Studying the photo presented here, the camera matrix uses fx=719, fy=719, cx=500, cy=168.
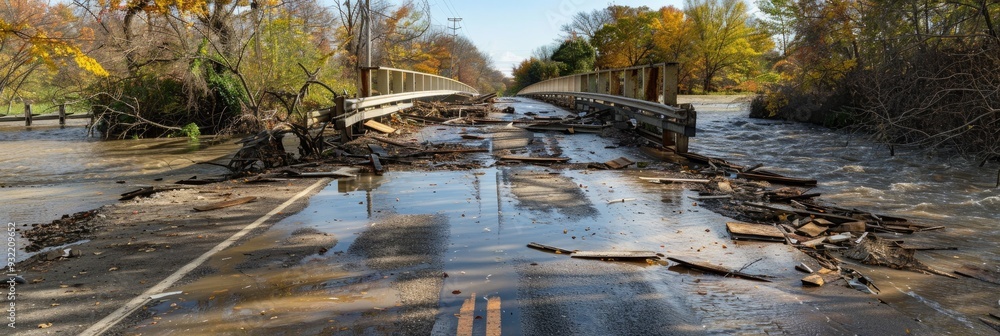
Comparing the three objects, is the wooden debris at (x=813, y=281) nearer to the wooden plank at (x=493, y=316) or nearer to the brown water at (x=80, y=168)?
the wooden plank at (x=493, y=316)

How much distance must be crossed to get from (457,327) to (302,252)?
8.39 feet

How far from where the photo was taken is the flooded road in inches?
186

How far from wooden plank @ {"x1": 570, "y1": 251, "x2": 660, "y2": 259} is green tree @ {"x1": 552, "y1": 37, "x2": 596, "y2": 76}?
241 feet

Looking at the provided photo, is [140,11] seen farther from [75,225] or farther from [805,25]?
[805,25]

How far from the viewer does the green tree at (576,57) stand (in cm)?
7988

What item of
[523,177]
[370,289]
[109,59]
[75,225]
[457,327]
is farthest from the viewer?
[109,59]

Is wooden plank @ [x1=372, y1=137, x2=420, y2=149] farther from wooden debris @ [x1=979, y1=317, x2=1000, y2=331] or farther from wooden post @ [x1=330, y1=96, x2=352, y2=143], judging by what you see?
wooden debris @ [x1=979, y1=317, x2=1000, y2=331]

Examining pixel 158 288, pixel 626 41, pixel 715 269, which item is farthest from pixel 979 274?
pixel 626 41

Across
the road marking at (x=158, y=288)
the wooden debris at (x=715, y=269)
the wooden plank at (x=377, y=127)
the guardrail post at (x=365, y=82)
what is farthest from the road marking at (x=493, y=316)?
the guardrail post at (x=365, y=82)

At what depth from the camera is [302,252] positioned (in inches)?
261

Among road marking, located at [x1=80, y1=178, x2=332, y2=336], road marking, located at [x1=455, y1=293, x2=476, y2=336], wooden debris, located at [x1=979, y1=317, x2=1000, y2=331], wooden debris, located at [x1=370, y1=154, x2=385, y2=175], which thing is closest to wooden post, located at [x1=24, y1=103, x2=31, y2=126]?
wooden debris, located at [x1=370, y1=154, x2=385, y2=175]

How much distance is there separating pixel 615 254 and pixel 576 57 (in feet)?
246

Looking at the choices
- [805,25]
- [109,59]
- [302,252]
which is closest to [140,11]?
[109,59]

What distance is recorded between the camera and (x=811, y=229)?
7559mm
